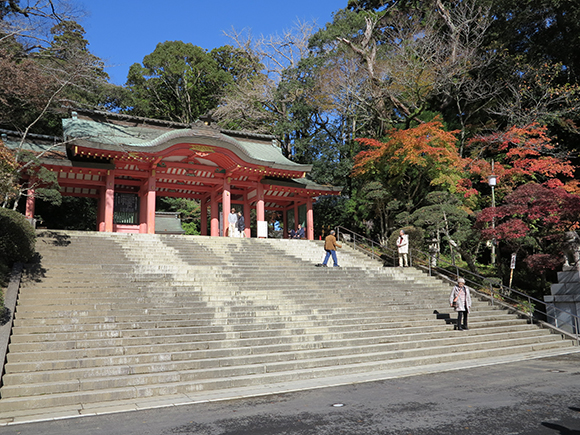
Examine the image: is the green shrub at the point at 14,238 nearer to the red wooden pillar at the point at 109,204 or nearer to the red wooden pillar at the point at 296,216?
the red wooden pillar at the point at 109,204

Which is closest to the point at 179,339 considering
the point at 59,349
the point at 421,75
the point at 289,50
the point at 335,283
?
the point at 59,349

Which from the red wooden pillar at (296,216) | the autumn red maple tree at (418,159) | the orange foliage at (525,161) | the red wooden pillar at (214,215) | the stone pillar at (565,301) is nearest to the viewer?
the stone pillar at (565,301)

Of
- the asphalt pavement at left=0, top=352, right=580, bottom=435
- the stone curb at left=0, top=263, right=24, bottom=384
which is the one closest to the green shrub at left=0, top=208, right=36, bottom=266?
the stone curb at left=0, top=263, right=24, bottom=384

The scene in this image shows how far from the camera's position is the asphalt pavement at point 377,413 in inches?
171

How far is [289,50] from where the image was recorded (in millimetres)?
28562

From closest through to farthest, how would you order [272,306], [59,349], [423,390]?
[423,390]
[59,349]
[272,306]

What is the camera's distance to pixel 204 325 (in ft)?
27.5

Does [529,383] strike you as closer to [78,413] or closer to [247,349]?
[247,349]

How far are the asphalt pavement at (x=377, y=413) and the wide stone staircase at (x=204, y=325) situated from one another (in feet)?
3.41

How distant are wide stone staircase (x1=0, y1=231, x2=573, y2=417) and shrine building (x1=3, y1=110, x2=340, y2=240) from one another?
4087 mm

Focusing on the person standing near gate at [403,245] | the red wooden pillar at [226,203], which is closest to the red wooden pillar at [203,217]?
the red wooden pillar at [226,203]

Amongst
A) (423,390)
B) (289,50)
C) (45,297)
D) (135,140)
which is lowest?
(423,390)

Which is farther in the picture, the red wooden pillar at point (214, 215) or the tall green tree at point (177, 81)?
the tall green tree at point (177, 81)

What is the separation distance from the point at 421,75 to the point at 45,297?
65.9 ft
